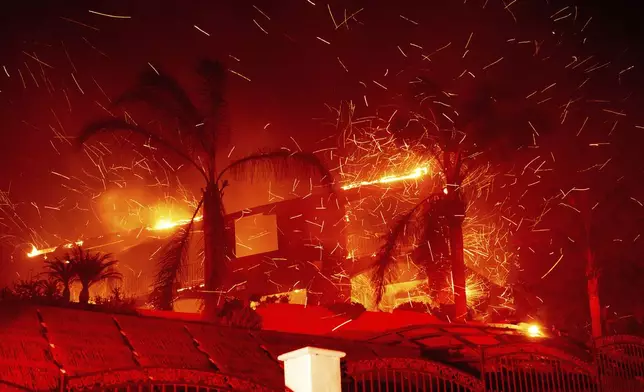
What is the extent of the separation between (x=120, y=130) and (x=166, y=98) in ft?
3.42

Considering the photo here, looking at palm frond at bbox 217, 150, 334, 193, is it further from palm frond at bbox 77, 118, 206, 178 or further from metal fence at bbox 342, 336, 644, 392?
metal fence at bbox 342, 336, 644, 392

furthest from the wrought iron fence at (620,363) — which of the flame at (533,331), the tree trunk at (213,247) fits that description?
the tree trunk at (213,247)

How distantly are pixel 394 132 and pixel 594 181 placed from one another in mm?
7989

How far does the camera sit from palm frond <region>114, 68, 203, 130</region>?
14977 millimetres

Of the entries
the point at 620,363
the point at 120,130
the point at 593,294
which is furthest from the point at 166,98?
the point at 593,294

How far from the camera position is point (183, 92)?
15.4 m

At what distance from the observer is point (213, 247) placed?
1502 cm

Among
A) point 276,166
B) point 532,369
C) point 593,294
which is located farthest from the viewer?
point 593,294

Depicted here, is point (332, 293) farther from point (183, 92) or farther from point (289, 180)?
point (183, 92)

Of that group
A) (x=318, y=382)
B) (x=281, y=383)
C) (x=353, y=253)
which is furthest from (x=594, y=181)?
(x=318, y=382)

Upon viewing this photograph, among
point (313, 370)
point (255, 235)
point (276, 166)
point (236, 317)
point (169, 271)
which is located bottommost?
point (313, 370)

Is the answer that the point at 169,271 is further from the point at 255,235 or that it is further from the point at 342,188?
the point at 255,235

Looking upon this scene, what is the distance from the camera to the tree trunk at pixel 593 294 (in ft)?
72.6

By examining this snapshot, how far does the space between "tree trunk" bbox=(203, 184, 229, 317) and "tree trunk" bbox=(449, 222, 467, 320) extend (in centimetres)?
519
